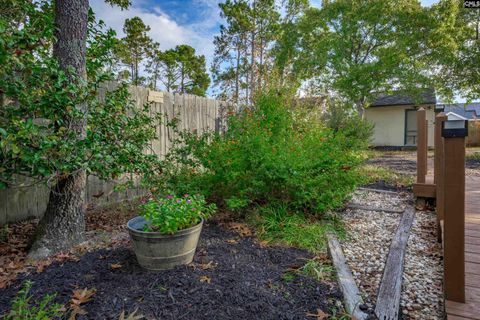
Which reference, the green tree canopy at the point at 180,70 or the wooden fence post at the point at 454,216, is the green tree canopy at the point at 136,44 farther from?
the wooden fence post at the point at 454,216

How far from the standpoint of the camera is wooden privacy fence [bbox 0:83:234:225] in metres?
3.30

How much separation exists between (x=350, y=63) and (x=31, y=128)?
40.8ft

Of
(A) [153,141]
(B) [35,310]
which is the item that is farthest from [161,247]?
(A) [153,141]

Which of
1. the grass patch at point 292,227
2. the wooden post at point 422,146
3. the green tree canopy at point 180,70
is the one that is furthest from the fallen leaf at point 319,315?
the green tree canopy at point 180,70

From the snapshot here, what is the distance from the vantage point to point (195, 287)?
6.33ft

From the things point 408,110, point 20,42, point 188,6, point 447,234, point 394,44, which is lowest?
point 447,234

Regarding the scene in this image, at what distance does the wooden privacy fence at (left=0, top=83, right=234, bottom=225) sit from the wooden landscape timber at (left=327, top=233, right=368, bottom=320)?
2.62 metres

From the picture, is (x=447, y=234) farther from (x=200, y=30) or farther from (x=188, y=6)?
(x=200, y=30)

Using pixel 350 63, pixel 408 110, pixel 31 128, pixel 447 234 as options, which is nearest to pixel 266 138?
pixel 447 234

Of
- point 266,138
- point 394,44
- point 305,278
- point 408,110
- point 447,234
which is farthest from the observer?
point 408,110

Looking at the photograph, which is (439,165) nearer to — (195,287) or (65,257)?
(195,287)

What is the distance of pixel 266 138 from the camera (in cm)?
328

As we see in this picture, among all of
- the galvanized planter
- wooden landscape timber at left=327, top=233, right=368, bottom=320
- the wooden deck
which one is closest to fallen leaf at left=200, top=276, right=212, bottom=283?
the galvanized planter

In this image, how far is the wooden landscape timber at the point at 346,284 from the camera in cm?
181
